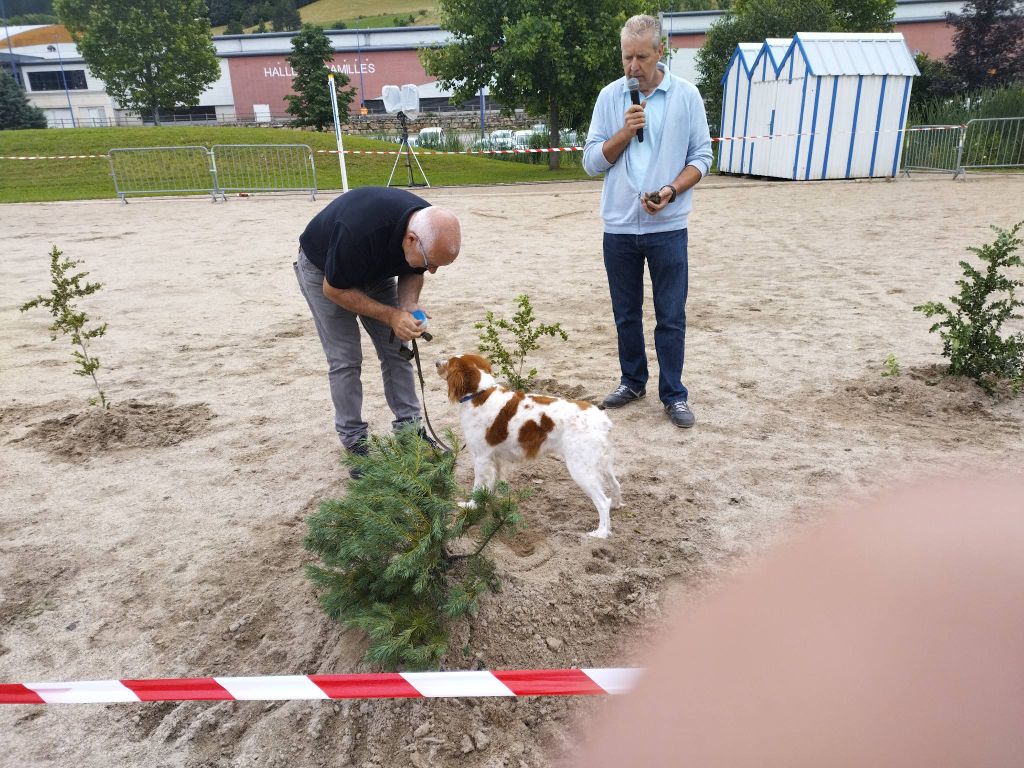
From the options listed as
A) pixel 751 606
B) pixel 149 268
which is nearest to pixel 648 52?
pixel 751 606

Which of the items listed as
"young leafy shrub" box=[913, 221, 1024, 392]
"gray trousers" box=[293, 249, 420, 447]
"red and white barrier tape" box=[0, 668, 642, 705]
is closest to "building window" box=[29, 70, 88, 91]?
"gray trousers" box=[293, 249, 420, 447]

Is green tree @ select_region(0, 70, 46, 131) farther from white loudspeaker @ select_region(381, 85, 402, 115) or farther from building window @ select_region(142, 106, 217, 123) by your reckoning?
white loudspeaker @ select_region(381, 85, 402, 115)

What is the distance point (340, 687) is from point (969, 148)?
23.9 m

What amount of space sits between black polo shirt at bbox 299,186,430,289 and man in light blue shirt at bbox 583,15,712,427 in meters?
1.46

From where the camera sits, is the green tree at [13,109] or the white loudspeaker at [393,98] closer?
the white loudspeaker at [393,98]

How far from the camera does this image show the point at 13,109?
1757 inches

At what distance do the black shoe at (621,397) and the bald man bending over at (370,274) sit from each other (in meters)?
1.37

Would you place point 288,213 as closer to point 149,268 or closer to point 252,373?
point 149,268

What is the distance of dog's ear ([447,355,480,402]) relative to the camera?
3.45 metres

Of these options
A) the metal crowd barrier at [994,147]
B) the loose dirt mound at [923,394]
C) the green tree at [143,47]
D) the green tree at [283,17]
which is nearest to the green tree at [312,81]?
the green tree at [143,47]

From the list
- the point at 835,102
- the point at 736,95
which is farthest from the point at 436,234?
the point at 736,95

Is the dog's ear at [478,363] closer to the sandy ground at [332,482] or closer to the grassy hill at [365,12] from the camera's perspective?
the sandy ground at [332,482]

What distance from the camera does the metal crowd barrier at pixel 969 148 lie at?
19391mm

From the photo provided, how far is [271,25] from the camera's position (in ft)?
A: 356
